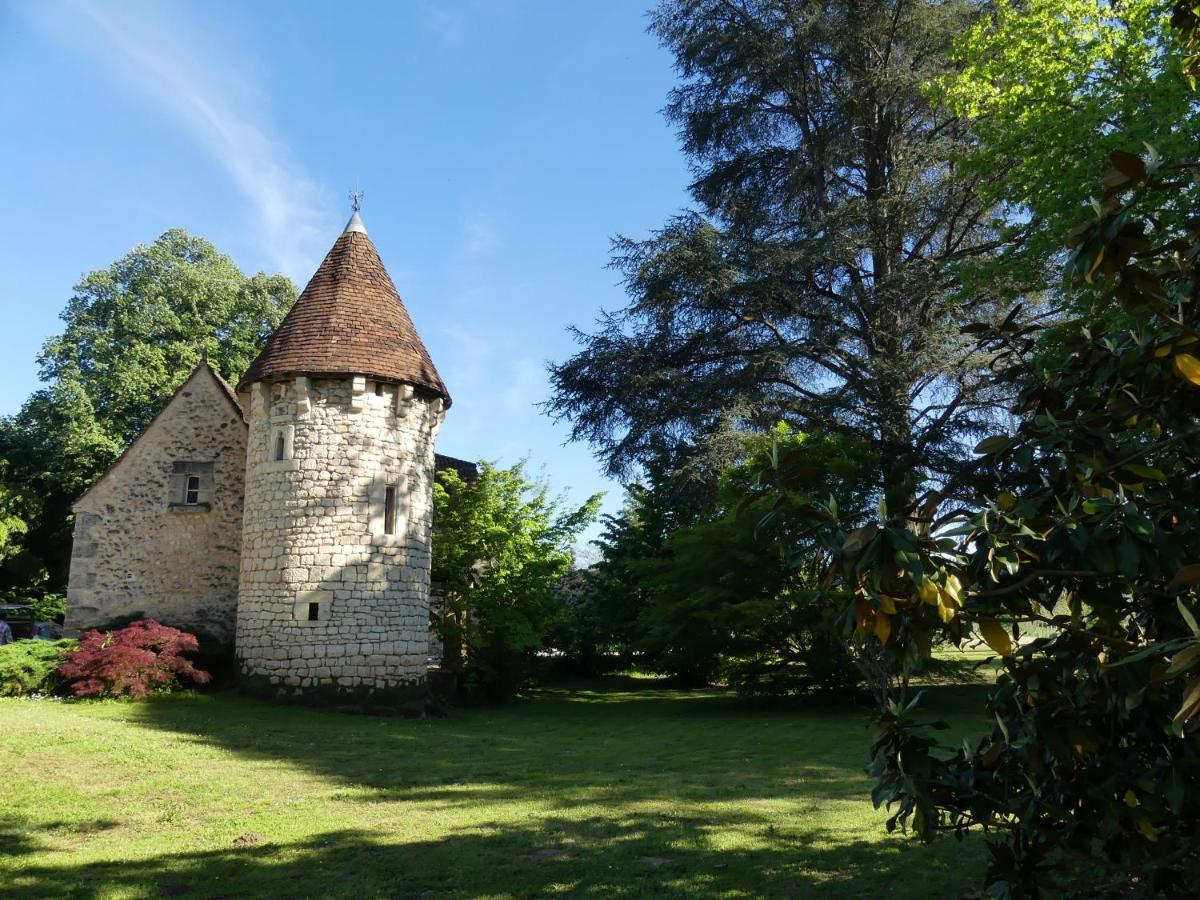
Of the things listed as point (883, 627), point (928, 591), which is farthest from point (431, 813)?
point (928, 591)

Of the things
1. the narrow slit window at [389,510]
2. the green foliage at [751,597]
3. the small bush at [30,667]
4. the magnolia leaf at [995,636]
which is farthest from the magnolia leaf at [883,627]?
the small bush at [30,667]

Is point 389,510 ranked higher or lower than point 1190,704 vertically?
higher

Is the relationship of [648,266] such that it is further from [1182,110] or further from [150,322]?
[150,322]

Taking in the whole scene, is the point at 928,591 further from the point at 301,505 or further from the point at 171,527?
the point at 171,527

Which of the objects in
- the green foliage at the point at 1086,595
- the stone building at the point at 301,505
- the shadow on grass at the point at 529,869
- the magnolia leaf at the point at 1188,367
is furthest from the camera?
the stone building at the point at 301,505

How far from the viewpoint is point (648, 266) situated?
20719 millimetres

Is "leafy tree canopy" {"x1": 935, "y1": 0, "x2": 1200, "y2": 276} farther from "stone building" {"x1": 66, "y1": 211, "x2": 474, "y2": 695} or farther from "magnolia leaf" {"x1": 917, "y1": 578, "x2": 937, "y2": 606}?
"stone building" {"x1": 66, "y1": 211, "x2": 474, "y2": 695}

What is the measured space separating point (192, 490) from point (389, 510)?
5.55 m

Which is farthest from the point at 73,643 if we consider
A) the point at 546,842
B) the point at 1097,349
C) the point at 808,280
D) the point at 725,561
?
the point at 1097,349

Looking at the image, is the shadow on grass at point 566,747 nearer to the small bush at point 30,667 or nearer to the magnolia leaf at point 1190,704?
the small bush at point 30,667

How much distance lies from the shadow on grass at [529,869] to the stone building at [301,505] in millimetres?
9849

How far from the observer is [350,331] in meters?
18.1

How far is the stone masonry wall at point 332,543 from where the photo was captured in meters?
16.9

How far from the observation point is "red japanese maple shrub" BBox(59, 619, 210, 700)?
52.0ft
